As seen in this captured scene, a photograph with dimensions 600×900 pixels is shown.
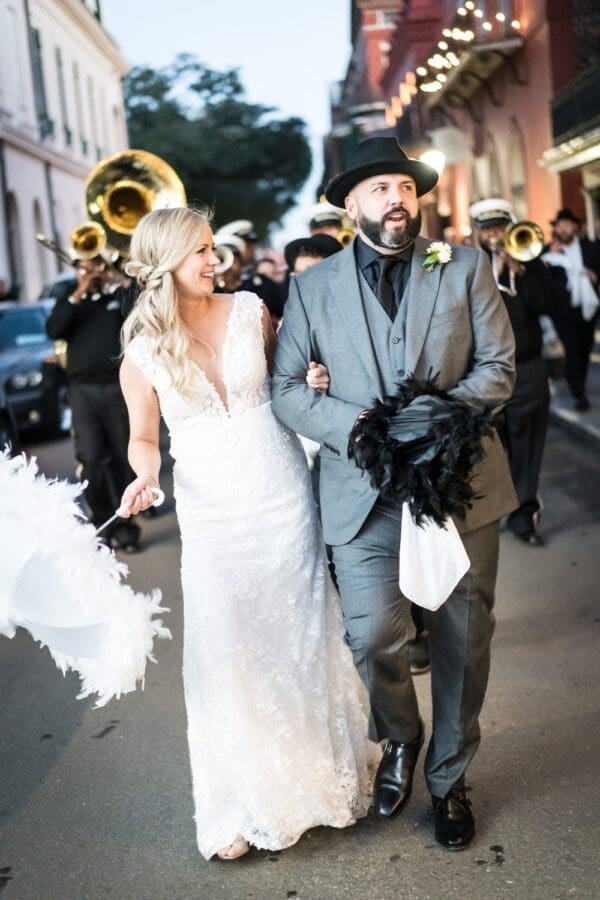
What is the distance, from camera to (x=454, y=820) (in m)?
4.06

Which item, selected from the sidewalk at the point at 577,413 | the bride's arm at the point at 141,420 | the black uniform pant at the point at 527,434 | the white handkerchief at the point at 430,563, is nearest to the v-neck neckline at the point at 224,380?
the bride's arm at the point at 141,420

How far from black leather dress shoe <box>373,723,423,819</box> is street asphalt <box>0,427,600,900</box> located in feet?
0.27

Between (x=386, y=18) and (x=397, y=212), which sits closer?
(x=397, y=212)

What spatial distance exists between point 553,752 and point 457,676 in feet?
2.80

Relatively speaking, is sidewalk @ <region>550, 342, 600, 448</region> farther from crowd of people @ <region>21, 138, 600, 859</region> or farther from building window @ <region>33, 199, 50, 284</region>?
building window @ <region>33, 199, 50, 284</region>

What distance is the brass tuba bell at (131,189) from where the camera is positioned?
10.2 metres

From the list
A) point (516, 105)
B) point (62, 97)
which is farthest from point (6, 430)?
point (62, 97)

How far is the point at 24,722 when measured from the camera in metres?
5.73

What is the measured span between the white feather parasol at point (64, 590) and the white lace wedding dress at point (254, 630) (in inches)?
15.4

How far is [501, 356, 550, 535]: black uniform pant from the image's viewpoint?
27.5 feet

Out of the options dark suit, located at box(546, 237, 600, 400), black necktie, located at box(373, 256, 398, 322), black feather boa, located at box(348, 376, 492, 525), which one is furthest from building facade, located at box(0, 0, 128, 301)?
black feather boa, located at box(348, 376, 492, 525)

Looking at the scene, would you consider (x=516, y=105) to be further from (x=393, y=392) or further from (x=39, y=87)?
(x=393, y=392)

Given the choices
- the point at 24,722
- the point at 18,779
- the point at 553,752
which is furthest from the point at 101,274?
the point at 553,752

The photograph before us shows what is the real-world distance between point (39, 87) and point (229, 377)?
37547 mm
